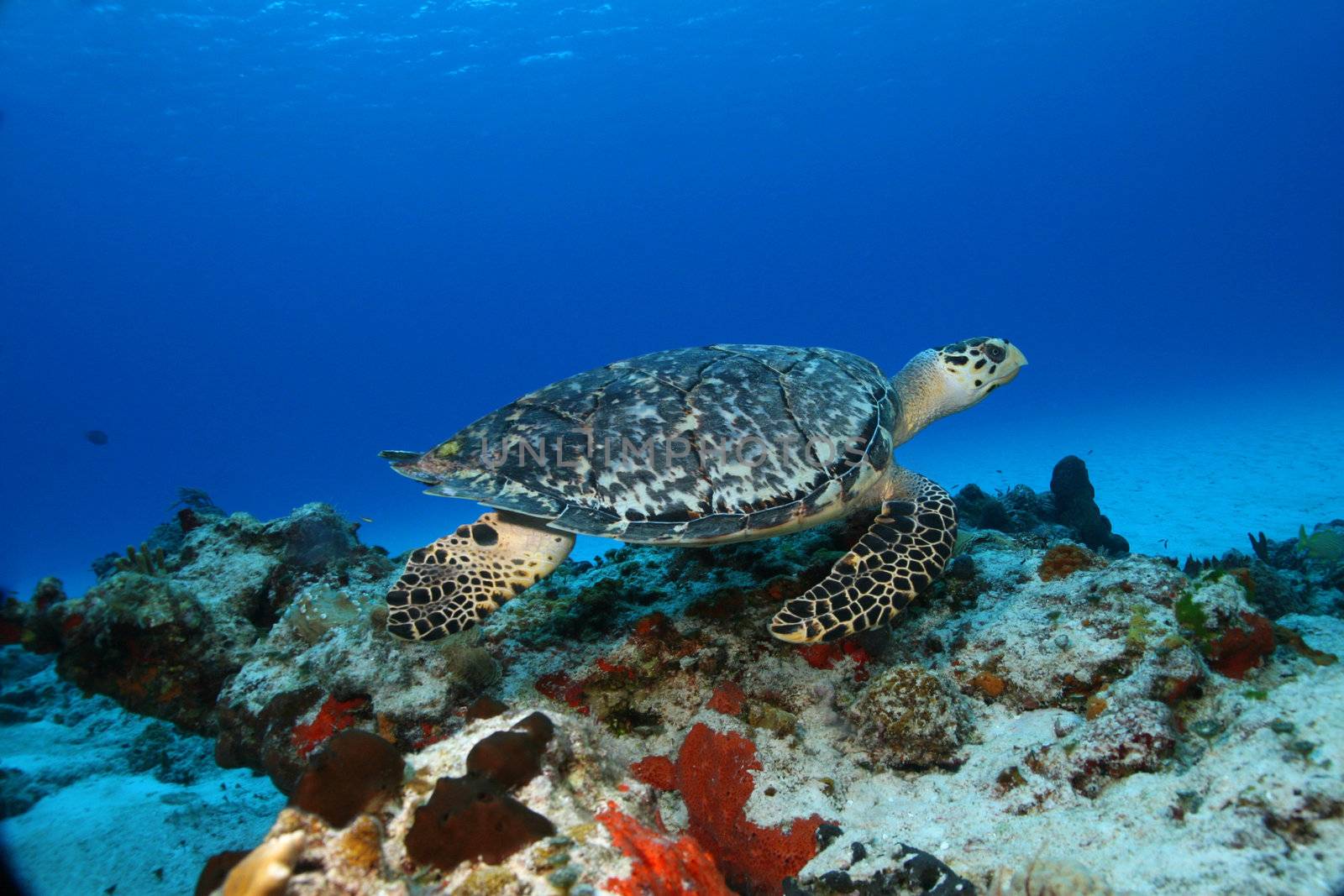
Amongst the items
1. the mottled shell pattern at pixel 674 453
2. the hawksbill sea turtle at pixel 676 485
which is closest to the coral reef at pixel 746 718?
the hawksbill sea turtle at pixel 676 485

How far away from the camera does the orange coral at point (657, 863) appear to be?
1579 millimetres

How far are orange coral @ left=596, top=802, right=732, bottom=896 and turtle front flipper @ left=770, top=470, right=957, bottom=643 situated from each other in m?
1.66

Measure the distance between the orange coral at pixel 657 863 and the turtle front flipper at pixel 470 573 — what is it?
206cm

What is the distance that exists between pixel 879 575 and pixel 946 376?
277cm

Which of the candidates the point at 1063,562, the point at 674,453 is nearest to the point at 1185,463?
the point at 1063,562

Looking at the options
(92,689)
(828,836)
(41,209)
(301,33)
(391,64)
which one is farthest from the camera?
(41,209)

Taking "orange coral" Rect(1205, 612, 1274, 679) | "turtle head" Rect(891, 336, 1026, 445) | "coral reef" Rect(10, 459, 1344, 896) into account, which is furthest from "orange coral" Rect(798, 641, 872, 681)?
"turtle head" Rect(891, 336, 1026, 445)

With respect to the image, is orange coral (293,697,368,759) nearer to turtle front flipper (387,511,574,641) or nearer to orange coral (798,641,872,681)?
turtle front flipper (387,511,574,641)

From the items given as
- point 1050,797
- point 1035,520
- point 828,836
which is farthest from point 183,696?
point 1035,520

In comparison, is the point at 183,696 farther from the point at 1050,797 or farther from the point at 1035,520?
the point at 1035,520

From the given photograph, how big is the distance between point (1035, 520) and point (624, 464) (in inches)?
353

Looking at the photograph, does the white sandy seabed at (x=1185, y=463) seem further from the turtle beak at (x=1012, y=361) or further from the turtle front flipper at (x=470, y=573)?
the turtle front flipper at (x=470, y=573)

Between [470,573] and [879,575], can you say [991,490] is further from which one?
[470,573]

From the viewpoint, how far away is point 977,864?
2.12m
